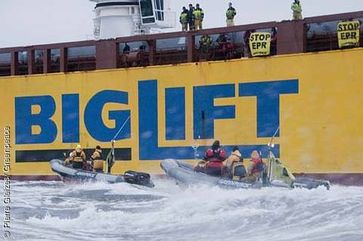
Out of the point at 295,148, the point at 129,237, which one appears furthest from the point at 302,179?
the point at 129,237

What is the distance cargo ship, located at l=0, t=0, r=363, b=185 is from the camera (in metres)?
20.9

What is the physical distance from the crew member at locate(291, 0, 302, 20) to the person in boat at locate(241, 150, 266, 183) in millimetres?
3209

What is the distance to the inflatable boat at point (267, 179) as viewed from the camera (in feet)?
67.4

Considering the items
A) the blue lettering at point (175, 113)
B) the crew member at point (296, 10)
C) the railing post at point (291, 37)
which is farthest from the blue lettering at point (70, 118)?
the crew member at point (296, 10)

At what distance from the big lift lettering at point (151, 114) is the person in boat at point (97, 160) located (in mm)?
303

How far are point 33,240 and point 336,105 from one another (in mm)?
7105

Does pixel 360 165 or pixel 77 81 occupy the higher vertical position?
pixel 77 81

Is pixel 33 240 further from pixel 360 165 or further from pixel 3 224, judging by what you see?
pixel 360 165

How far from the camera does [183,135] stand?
22.6 m

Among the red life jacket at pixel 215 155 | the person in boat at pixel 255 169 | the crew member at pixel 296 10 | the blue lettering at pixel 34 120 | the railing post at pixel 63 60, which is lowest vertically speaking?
the person in boat at pixel 255 169

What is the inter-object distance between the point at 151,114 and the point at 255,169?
3.23m

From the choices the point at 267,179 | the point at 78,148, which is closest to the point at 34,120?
the point at 78,148

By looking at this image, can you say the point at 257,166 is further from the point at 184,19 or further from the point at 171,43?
the point at 184,19

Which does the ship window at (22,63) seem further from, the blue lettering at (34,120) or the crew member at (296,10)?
the crew member at (296,10)
